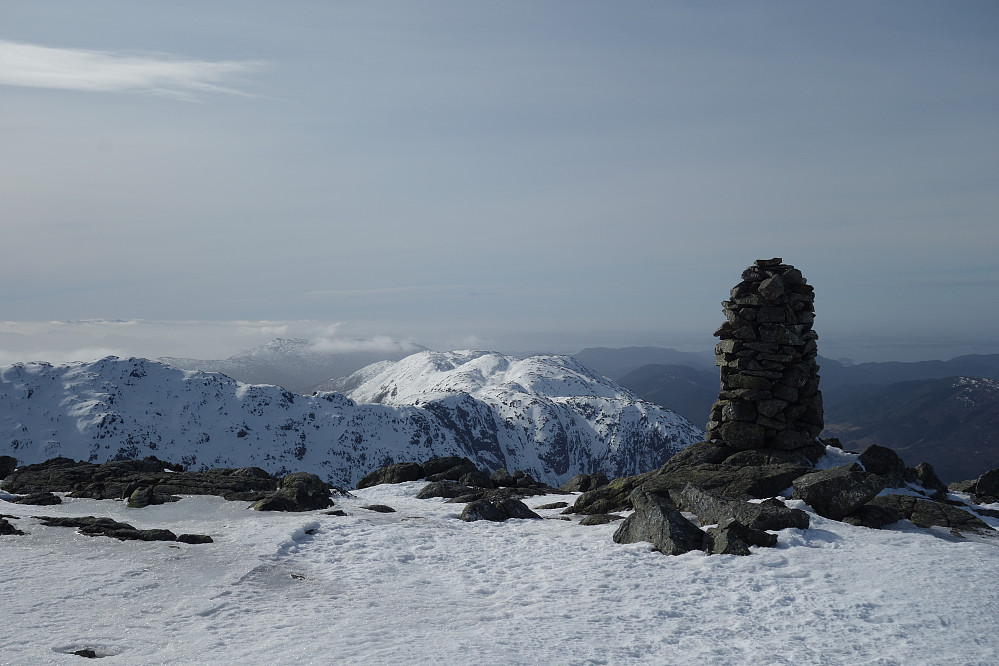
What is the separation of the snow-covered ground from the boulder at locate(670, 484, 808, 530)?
0.74m

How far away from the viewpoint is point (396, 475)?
140 ft

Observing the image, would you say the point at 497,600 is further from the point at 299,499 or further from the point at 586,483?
the point at 586,483

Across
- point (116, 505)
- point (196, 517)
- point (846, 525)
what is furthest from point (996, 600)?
point (116, 505)

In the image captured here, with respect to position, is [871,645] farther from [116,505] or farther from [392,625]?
[116,505]

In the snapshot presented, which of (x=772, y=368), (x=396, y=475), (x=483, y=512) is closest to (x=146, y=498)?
(x=396, y=475)

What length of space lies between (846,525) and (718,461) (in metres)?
11.5

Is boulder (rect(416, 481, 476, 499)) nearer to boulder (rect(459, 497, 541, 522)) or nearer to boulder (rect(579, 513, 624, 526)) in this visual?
boulder (rect(459, 497, 541, 522))

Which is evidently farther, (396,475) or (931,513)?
(396,475)

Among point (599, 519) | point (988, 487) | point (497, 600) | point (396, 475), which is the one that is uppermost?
point (988, 487)

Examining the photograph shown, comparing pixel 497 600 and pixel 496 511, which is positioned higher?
pixel 497 600

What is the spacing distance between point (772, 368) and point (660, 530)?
15504 millimetres

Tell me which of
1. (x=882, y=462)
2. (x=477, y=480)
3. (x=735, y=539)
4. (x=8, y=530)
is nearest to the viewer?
(x=735, y=539)

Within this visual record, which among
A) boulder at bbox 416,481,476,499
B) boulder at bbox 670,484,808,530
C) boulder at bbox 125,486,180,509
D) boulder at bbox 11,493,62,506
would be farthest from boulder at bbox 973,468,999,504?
boulder at bbox 11,493,62,506

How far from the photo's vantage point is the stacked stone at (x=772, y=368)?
31.9 meters
